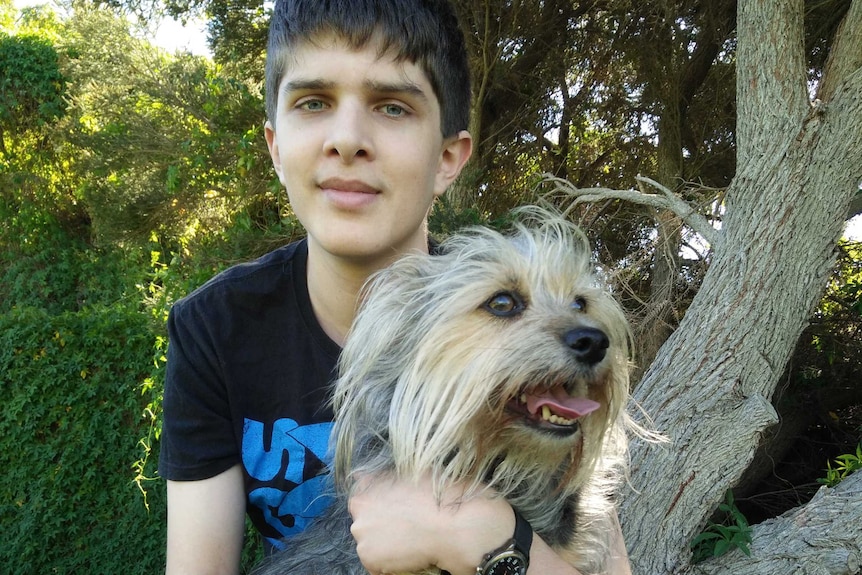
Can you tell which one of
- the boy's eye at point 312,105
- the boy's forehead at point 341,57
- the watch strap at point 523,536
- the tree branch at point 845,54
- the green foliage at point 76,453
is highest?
the tree branch at point 845,54

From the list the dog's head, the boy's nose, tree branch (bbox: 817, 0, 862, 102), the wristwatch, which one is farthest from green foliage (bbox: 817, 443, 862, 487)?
the boy's nose

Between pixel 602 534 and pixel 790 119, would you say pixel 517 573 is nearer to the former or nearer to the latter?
pixel 602 534

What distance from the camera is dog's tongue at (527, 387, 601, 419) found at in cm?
Answer: 193

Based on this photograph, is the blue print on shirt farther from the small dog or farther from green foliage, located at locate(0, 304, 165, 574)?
green foliage, located at locate(0, 304, 165, 574)

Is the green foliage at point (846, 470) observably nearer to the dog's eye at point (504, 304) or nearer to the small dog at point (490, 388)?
the small dog at point (490, 388)

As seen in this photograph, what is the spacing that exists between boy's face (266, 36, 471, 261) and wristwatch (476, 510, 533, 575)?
1.04 meters

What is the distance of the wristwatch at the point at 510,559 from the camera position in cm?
195

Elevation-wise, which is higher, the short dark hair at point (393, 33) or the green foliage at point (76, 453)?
the short dark hair at point (393, 33)

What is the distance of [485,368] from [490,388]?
2.2 inches

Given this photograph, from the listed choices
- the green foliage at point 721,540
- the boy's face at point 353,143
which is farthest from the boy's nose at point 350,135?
the green foliage at point 721,540

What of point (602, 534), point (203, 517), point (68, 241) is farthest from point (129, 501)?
point (68, 241)

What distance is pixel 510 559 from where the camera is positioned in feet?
6.44

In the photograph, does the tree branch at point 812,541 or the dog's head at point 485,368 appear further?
the tree branch at point 812,541

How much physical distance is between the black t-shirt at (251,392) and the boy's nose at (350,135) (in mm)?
651
